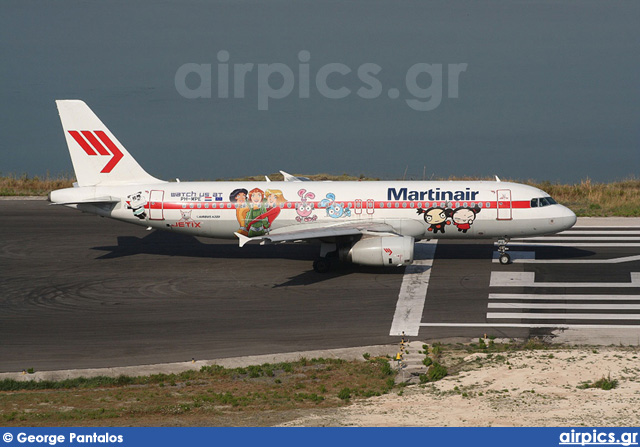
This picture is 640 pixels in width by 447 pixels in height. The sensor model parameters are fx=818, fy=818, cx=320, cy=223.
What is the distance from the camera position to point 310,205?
39062mm

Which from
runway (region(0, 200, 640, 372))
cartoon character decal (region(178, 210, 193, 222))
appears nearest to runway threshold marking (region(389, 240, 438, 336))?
runway (region(0, 200, 640, 372))

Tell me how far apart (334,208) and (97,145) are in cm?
1238

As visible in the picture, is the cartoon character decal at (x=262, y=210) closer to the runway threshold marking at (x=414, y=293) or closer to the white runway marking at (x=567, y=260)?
the runway threshold marking at (x=414, y=293)

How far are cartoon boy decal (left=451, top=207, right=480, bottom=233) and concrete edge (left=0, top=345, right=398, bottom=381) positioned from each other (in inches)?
484

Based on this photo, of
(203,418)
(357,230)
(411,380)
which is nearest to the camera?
(203,418)

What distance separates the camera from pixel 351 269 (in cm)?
3916

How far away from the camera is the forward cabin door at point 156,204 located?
39.9 m

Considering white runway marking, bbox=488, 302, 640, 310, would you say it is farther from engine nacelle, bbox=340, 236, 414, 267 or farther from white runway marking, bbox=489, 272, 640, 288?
engine nacelle, bbox=340, 236, 414, 267

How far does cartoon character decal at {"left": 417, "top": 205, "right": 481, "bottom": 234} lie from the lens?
38500mm

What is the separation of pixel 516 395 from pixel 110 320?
55.6ft

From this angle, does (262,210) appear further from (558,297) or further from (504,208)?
(558,297)

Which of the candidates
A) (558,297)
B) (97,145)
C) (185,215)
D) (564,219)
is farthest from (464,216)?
(97,145)

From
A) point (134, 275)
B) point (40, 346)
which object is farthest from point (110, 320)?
point (134, 275)

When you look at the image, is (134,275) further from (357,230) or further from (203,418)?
(203,418)
